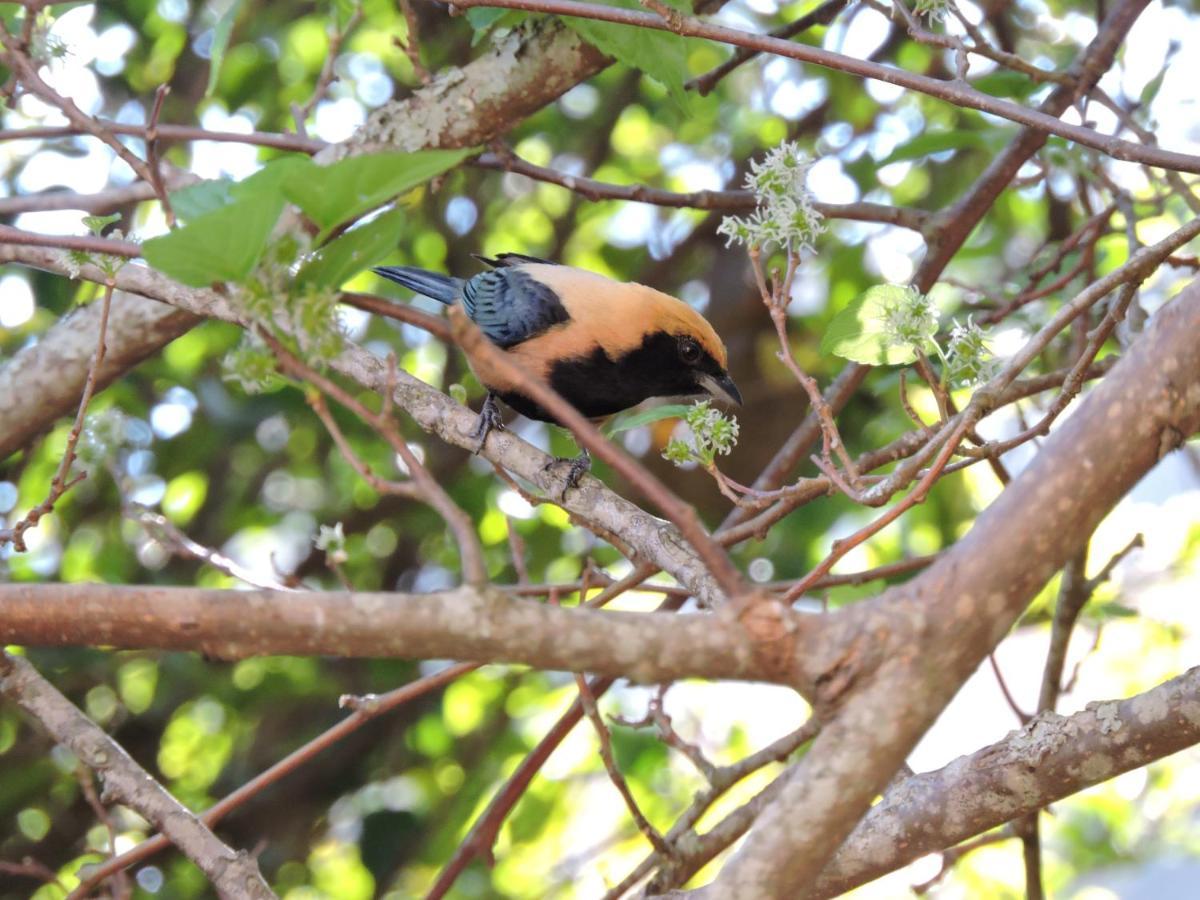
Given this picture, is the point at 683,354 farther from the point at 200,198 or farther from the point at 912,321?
the point at 200,198

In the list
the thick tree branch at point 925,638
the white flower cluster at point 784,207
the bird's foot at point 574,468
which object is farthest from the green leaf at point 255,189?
the bird's foot at point 574,468

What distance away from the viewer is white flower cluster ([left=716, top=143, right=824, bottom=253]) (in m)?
2.40

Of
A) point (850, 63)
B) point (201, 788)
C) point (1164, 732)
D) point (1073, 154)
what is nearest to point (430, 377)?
point (201, 788)

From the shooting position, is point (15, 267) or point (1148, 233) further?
point (1148, 233)

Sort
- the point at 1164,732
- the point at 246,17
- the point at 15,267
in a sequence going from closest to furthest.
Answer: the point at 1164,732, the point at 15,267, the point at 246,17

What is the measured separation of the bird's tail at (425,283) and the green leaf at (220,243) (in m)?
3.48

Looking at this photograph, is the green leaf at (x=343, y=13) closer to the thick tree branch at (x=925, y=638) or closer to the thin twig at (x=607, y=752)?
the thin twig at (x=607, y=752)

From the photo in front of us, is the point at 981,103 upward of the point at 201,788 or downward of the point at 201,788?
downward

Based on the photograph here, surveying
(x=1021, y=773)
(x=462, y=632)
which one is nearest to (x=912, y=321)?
(x=1021, y=773)

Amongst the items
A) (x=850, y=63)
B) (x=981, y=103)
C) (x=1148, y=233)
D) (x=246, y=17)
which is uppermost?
(x=246, y=17)

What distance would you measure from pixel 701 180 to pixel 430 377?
5.30 feet

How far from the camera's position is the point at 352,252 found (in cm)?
174

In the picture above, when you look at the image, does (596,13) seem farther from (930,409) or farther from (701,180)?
(701,180)

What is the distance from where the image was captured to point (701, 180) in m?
6.23
